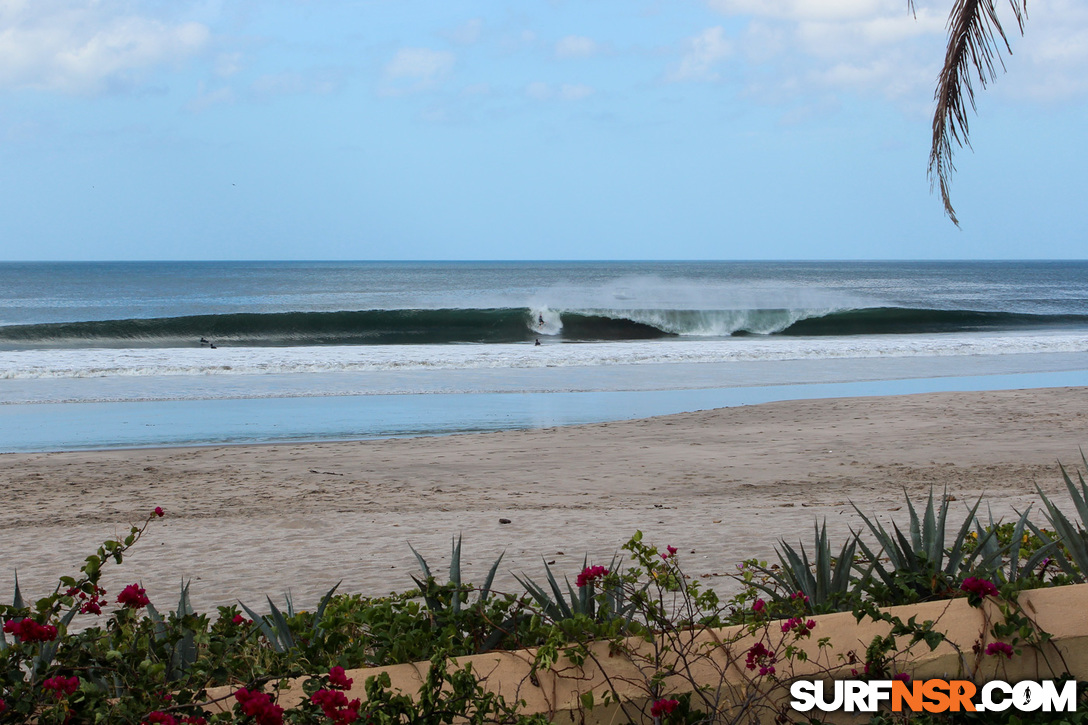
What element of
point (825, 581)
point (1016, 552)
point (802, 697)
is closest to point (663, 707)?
point (802, 697)

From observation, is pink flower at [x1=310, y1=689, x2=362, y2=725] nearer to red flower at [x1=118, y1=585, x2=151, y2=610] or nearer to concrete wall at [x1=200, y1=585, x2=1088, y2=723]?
concrete wall at [x1=200, y1=585, x2=1088, y2=723]

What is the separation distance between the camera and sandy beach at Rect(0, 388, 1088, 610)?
5.41 m

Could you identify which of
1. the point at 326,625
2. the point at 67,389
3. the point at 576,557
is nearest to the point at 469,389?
the point at 67,389

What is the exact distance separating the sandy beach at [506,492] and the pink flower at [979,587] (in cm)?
202

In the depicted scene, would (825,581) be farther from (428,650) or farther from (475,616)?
(428,650)

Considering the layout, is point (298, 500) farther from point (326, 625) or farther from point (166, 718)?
point (166, 718)

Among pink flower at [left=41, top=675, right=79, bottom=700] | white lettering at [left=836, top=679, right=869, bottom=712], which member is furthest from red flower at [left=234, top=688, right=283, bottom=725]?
white lettering at [left=836, top=679, right=869, bottom=712]

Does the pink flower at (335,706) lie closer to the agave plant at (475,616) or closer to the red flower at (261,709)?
the red flower at (261,709)

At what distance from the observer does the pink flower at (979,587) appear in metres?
2.69

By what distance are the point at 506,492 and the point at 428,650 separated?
5.50m

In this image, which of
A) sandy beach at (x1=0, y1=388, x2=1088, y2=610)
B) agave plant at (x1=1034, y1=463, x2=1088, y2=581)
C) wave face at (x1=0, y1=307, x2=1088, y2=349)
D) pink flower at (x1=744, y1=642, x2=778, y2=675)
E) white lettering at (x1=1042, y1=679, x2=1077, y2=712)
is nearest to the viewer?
pink flower at (x1=744, y1=642, x2=778, y2=675)

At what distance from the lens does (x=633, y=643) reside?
8.37 ft

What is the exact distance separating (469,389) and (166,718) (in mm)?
14641

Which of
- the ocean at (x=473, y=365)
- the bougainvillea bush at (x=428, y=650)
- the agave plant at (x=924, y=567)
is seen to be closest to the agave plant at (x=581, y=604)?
the bougainvillea bush at (x=428, y=650)
